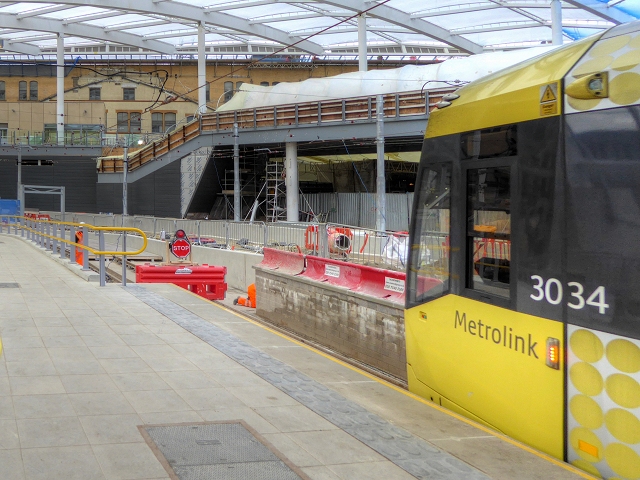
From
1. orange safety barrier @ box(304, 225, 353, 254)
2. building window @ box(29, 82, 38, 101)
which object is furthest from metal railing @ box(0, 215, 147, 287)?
building window @ box(29, 82, 38, 101)

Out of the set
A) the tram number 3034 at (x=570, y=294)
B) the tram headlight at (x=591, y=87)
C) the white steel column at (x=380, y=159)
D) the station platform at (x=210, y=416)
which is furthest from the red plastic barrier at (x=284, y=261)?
the tram headlight at (x=591, y=87)

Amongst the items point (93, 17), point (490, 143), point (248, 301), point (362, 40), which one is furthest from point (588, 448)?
point (93, 17)

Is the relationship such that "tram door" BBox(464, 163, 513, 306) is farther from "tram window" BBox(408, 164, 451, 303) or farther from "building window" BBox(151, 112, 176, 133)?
"building window" BBox(151, 112, 176, 133)

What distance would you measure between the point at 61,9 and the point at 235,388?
45.5 meters

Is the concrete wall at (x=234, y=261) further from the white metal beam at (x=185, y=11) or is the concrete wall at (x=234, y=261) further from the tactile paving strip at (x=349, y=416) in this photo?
the white metal beam at (x=185, y=11)

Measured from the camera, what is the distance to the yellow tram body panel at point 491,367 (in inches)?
231

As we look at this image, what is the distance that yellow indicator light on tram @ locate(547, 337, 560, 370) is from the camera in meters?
5.73

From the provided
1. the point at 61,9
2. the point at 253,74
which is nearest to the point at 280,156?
the point at 61,9

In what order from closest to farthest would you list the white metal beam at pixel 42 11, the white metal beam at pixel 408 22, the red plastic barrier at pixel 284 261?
the red plastic barrier at pixel 284 261 → the white metal beam at pixel 408 22 → the white metal beam at pixel 42 11

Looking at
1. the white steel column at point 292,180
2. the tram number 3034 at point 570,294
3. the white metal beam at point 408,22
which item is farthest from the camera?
the white steel column at point 292,180

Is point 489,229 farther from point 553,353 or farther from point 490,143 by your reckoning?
point 553,353

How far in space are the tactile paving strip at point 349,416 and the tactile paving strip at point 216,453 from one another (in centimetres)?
82

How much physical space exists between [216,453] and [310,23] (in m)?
46.1

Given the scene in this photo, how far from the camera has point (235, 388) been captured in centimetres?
765
